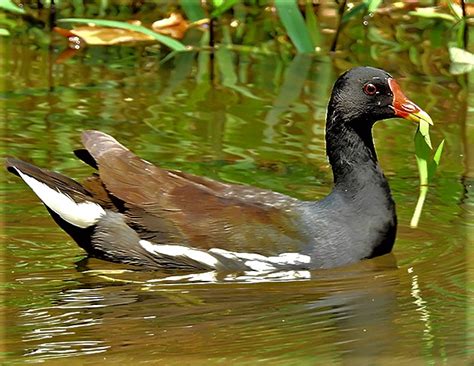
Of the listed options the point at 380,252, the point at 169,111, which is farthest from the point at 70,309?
the point at 169,111

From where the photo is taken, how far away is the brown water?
211 inches

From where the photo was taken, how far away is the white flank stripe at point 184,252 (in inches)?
252

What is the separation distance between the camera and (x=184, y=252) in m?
6.43

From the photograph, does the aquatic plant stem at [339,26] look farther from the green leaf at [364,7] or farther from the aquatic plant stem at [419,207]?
the aquatic plant stem at [419,207]

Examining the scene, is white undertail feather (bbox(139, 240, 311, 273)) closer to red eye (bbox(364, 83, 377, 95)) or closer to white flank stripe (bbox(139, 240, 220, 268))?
white flank stripe (bbox(139, 240, 220, 268))

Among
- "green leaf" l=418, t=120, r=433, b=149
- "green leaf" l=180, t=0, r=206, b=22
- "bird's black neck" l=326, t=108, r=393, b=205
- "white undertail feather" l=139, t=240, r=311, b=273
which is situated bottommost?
"white undertail feather" l=139, t=240, r=311, b=273

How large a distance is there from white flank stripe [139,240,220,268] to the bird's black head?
97cm

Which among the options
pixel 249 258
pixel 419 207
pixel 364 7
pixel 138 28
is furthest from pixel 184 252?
pixel 364 7

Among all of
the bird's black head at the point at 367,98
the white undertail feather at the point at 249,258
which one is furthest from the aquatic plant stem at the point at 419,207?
the white undertail feather at the point at 249,258

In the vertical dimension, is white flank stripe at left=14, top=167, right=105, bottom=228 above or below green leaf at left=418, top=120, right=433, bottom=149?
below

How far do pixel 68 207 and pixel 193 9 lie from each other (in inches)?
163

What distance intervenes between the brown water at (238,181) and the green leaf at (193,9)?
300 mm

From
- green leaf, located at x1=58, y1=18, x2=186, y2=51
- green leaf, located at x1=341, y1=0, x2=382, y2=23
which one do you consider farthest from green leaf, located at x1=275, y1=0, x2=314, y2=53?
green leaf, located at x1=58, y1=18, x2=186, y2=51

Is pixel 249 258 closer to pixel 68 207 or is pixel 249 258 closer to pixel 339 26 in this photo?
pixel 68 207
